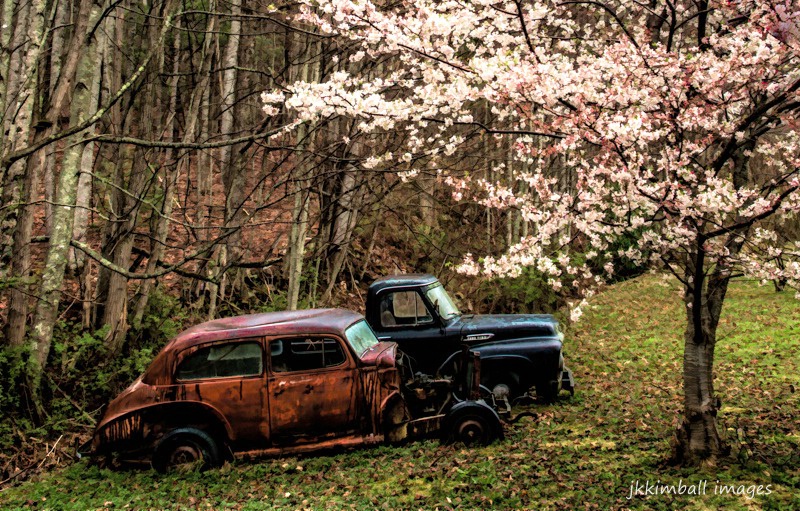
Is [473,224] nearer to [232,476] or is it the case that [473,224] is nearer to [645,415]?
[645,415]

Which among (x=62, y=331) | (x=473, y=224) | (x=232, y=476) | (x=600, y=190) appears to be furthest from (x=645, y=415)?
(x=473, y=224)

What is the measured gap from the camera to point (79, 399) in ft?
30.7

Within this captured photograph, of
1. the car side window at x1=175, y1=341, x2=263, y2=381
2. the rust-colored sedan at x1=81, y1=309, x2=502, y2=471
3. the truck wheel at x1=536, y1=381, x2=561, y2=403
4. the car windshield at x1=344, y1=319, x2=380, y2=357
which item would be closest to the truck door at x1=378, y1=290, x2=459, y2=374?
the car windshield at x1=344, y1=319, x2=380, y2=357

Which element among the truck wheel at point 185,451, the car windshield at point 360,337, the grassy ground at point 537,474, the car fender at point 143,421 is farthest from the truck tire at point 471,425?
the truck wheel at point 185,451

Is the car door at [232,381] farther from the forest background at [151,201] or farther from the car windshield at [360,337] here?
the forest background at [151,201]

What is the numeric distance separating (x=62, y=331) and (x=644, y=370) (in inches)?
392

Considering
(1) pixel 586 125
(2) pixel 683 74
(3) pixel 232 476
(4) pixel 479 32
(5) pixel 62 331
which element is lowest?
(3) pixel 232 476

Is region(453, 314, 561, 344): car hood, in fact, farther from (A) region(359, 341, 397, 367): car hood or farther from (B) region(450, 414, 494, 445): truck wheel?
(B) region(450, 414, 494, 445): truck wheel

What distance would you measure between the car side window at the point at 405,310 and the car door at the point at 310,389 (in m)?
2.04

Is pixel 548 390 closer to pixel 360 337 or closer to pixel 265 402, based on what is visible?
pixel 360 337

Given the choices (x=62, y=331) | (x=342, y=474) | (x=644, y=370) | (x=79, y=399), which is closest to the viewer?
(x=342, y=474)

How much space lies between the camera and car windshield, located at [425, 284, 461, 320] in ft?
30.7

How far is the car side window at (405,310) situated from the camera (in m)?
9.34

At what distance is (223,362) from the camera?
7.34 m
